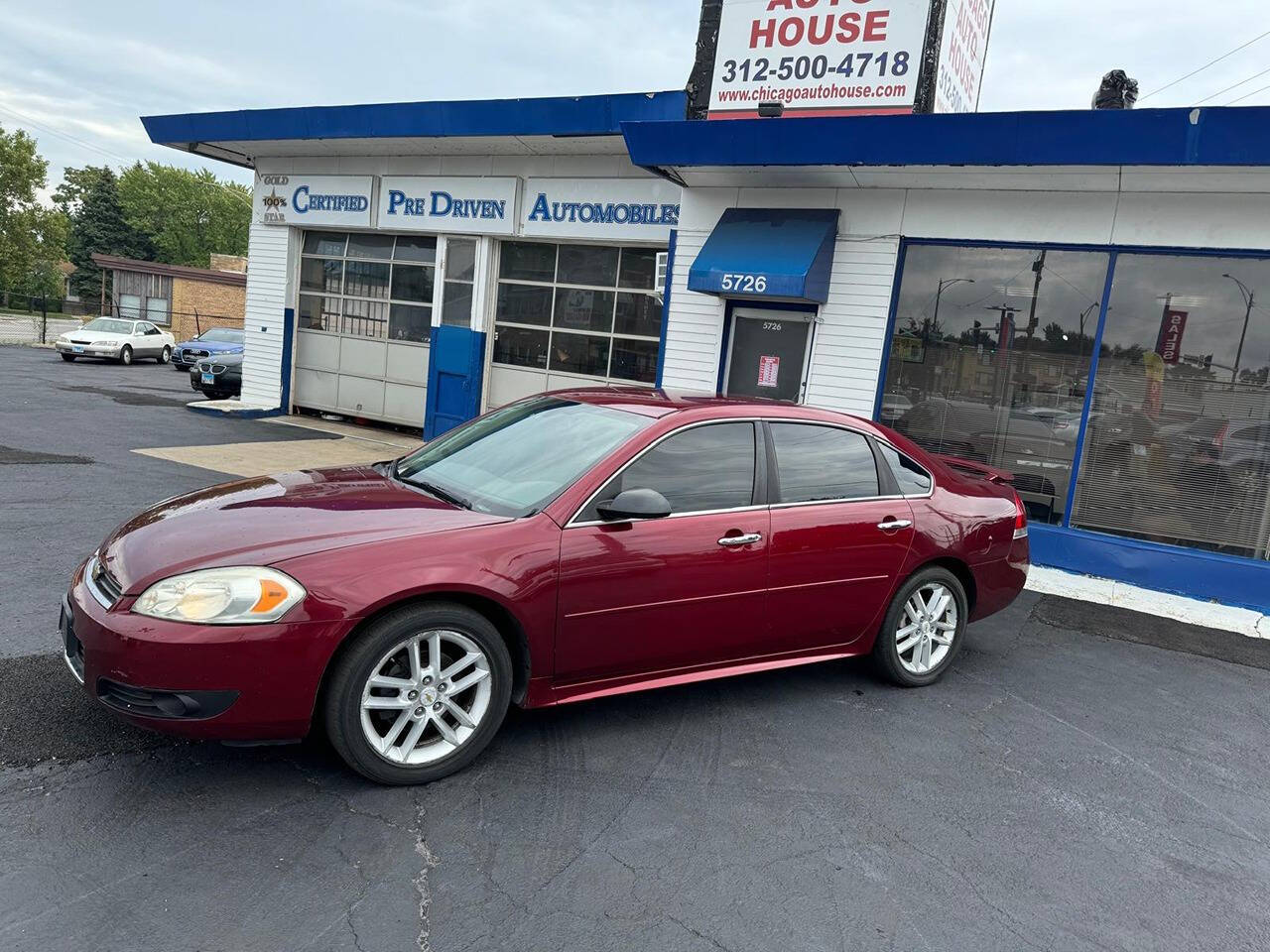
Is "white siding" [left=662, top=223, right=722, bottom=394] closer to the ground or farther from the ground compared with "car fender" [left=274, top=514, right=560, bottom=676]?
farther from the ground

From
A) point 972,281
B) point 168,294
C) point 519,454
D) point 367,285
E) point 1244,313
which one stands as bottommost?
point 519,454

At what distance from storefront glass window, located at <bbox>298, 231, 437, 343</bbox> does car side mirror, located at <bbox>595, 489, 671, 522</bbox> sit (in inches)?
Answer: 422

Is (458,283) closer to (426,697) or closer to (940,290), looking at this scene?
(940,290)

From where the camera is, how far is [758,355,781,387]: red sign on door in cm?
965

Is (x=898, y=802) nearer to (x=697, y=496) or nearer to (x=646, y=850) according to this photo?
(x=646, y=850)

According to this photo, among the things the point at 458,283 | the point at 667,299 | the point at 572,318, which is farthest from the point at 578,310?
the point at 667,299

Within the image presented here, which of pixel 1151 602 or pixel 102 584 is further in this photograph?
pixel 1151 602

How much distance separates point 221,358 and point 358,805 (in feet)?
53.7

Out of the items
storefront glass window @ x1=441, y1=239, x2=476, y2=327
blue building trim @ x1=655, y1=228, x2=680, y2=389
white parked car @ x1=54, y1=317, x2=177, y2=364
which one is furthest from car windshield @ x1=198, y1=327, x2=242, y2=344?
blue building trim @ x1=655, y1=228, x2=680, y2=389

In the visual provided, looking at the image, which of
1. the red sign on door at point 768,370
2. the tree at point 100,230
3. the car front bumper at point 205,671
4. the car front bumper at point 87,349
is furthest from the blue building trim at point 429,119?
the tree at point 100,230

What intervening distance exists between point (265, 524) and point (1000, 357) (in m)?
7.29

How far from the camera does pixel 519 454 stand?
13.8 feet

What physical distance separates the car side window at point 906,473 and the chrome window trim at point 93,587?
3.73m

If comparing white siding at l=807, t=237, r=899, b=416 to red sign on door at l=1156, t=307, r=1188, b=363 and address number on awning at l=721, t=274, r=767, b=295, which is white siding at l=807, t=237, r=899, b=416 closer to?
address number on awning at l=721, t=274, r=767, b=295
